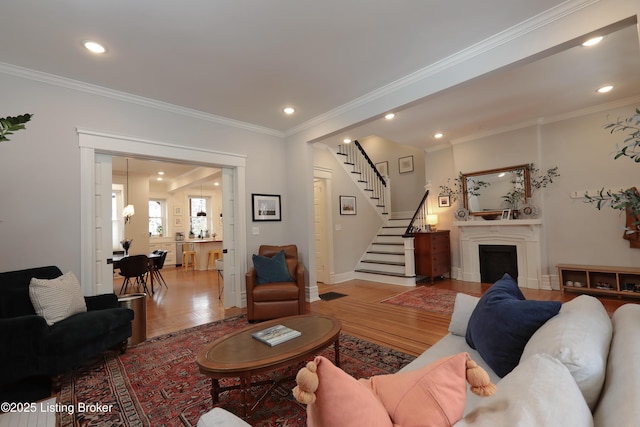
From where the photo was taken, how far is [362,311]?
4.05m

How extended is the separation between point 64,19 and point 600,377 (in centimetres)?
386

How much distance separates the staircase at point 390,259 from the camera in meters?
5.55

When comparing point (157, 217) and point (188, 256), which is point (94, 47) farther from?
point (157, 217)

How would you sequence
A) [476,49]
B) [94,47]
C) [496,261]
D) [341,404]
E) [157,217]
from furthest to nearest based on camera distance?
1. [157,217]
2. [496,261]
3. [476,49]
4. [94,47]
5. [341,404]

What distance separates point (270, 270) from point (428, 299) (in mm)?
2517

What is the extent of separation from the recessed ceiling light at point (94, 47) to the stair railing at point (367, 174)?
479 centimetres

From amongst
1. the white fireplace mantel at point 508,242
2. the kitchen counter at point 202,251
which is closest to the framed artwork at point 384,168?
the white fireplace mantel at point 508,242

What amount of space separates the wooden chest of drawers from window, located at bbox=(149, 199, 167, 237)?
8.31 metres

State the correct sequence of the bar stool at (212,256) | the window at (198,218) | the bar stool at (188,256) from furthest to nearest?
the window at (198,218), the bar stool at (188,256), the bar stool at (212,256)

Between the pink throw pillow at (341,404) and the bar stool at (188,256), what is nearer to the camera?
the pink throw pillow at (341,404)

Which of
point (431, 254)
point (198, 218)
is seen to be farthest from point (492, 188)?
point (198, 218)

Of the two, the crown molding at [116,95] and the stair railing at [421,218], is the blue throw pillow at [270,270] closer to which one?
the crown molding at [116,95]

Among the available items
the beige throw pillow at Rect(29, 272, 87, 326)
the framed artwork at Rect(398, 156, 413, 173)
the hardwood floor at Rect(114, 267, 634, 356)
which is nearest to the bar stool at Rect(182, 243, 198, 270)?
the hardwood floor at Rect(114, 267, 634, 356)

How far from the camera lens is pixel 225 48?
2750 mm
